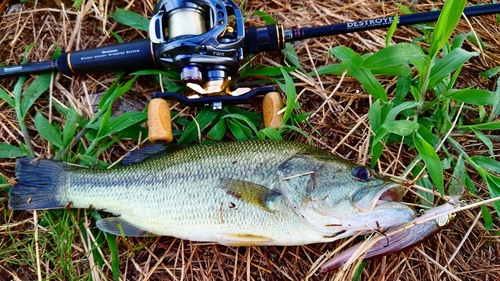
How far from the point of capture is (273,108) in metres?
3.13

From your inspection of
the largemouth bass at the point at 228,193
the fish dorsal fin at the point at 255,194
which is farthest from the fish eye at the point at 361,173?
the fish dorsal fin at the point at 255,194

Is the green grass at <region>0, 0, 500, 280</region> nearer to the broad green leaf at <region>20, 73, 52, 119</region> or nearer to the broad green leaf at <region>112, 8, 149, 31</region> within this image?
the broad green leaf at <region>20, 73, 52, 119</region>

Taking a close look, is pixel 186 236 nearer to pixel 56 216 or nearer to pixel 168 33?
pixel 56 216

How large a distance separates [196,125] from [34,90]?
4.56 ft

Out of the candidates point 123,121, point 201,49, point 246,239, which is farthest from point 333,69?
point 123,121

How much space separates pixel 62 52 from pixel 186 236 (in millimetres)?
1930

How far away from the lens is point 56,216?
3.26m

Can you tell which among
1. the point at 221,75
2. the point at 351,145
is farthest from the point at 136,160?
the point at 351,145

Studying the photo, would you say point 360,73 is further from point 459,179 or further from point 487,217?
point 487,217

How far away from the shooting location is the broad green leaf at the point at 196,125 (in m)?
3.31

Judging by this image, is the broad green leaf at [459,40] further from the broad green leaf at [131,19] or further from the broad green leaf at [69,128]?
the broad green leaf at [69,128]

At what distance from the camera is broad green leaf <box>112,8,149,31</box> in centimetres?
356

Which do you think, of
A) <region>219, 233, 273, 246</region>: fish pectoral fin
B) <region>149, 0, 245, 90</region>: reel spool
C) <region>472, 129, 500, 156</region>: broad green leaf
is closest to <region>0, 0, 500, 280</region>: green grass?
<region>472, 129, 500, 156</region>: broad green leaf

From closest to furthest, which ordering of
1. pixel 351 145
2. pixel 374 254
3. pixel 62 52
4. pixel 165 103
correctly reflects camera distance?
pixel 374 254
pixel 165 103
pixel 351 145
pixel 62 52
